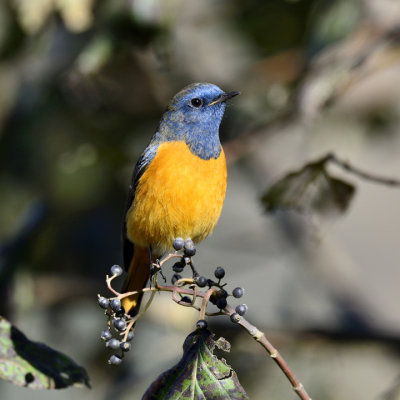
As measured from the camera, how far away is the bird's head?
11.2 ft

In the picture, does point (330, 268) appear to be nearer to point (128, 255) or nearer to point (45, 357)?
point (128, 255)

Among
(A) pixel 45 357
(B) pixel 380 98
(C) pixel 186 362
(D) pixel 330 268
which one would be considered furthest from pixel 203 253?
(C) pixel 186 362

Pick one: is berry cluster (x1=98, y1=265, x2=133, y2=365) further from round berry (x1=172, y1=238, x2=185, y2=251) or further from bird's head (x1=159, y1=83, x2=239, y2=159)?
bird's head (x1=159, y1=83, x2=239, y2=159)

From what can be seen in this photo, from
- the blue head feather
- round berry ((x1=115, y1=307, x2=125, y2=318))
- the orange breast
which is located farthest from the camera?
the blue head feather

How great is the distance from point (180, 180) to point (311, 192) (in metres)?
0.58

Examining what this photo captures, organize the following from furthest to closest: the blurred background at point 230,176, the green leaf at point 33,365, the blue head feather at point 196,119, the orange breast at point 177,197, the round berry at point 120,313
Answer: the blurred background at point 230,176, the blue head feather at point 196,119, the orange breast at point 177,197, the green leaf at point 33,365, the round berry at point 120,313

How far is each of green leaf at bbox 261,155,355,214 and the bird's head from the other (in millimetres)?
376

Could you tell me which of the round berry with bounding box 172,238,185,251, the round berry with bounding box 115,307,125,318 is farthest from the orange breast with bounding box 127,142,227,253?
the round berry with bounding box 115,307,125,318

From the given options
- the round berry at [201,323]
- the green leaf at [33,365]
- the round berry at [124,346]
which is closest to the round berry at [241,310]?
the round berry at [201,323]

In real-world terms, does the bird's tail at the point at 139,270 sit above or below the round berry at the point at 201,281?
above

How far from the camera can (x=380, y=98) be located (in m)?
5.12

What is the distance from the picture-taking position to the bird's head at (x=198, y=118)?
11.2 ft

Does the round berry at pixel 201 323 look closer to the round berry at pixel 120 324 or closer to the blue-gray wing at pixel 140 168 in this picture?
the round berry at pixel 120 324

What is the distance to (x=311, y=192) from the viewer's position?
3156mm
